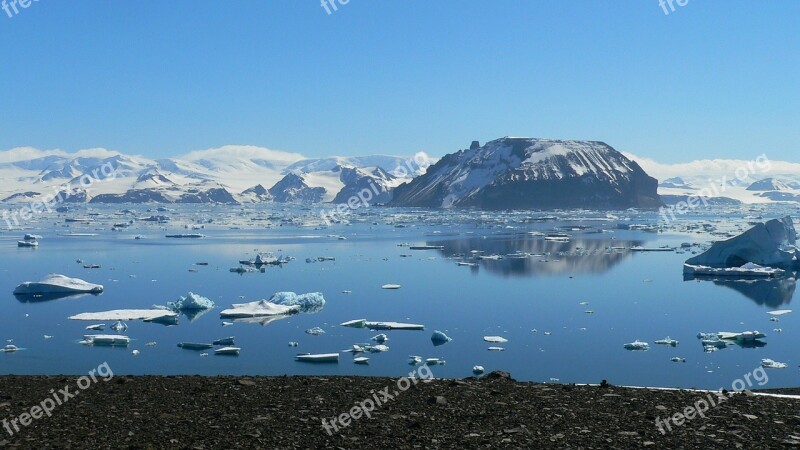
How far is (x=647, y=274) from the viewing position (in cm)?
3822

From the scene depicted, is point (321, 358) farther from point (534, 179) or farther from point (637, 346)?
point (534, 179)

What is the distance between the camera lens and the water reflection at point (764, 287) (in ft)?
98.7

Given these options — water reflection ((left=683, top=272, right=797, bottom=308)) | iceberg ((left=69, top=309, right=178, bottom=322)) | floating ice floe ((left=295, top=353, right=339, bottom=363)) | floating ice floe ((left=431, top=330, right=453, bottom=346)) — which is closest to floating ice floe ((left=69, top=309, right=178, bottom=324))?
iceberg ((left=69, top=309, right=178, bottom=322))

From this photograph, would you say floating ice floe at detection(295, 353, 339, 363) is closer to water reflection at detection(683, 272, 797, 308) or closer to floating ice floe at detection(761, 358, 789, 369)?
floating ice floe at detection(761, 358, 789, 369)

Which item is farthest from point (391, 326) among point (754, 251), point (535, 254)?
point (535, 254)

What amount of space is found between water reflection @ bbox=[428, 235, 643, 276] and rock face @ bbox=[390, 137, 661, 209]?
9025cm

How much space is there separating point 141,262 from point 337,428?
117 feet

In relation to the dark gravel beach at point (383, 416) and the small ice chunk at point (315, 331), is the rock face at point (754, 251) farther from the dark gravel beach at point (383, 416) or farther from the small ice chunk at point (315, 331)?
the dark gravel beach at point (383, 416)

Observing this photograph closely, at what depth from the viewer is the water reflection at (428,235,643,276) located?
4112 cm

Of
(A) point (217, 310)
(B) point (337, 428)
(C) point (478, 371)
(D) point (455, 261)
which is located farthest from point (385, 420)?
(D) point (455, 261)

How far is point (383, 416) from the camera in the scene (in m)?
9.96

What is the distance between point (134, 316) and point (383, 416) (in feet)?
53.2

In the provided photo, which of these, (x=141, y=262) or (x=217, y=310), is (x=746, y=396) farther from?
(x=141, y=262)

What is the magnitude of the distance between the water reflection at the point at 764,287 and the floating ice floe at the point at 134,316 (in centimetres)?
2148
